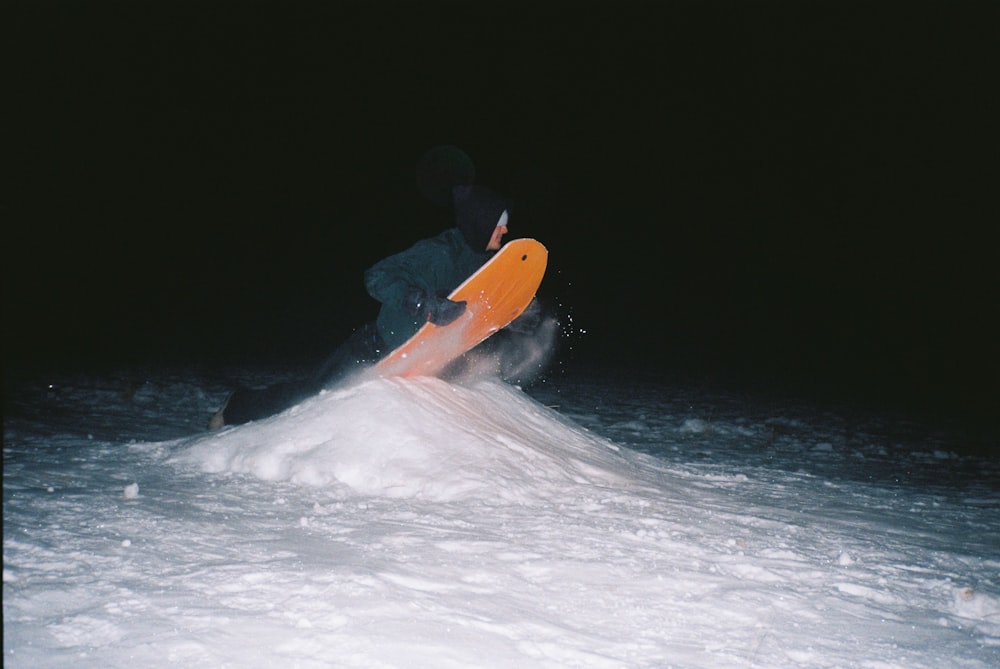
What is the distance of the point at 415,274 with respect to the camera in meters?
3.96

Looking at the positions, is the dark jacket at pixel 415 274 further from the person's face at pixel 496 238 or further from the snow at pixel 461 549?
the snow at pixel 461 549

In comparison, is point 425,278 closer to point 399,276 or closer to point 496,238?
point 399,276

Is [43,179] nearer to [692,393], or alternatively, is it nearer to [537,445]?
[692,393]

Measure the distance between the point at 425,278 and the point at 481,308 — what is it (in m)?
0.37

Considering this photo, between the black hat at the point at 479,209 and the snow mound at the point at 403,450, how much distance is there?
954 millimetres

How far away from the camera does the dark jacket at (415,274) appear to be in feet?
12.5

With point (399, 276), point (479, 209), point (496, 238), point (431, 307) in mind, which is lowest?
point (431, 307)

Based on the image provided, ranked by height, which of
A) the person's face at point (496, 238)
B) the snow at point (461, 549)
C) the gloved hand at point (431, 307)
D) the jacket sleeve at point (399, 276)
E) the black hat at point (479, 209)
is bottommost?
the snow at point (461, 549)

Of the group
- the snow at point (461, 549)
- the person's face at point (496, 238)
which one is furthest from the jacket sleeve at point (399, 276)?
the snow at point (461, 549)

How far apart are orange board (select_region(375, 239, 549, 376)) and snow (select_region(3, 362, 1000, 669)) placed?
0.57 feet

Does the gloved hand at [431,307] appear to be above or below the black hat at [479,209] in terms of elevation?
below

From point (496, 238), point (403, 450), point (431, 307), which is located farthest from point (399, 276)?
point (403, 450)

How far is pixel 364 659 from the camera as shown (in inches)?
60.7

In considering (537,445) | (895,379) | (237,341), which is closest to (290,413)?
(537,445)
